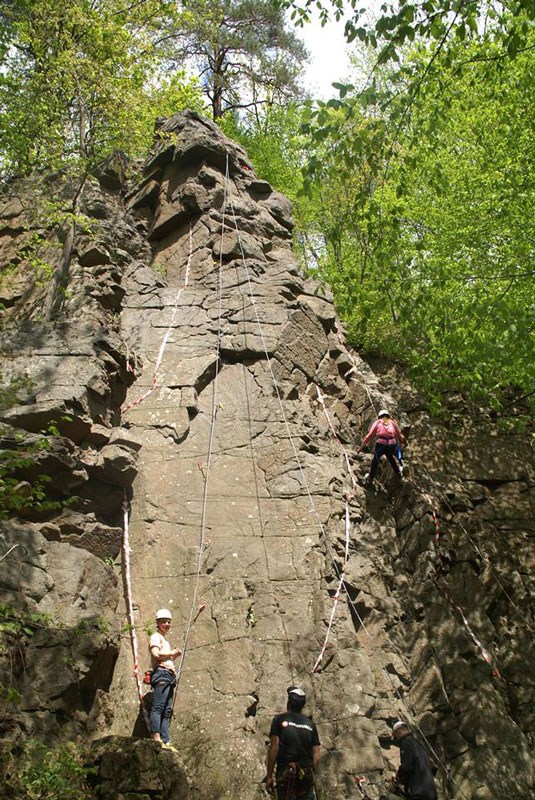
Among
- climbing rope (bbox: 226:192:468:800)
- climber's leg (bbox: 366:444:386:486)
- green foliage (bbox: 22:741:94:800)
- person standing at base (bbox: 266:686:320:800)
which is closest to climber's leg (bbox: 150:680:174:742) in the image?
A: green foliage (bbox: 22:741:94:800)

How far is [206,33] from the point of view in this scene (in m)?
24.2

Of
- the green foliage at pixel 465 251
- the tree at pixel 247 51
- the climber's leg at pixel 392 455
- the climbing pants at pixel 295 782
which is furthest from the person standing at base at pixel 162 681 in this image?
the tree at pixel 247 51

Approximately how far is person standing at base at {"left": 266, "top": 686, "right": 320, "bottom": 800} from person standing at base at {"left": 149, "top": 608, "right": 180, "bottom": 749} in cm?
111

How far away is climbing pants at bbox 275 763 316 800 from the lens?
643 cm

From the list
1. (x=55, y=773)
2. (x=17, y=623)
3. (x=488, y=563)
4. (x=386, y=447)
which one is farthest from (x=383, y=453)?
(x=55, y=773)

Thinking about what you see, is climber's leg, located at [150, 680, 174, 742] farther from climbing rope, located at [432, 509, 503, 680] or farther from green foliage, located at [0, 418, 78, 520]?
climbing rope, located at [432, 509, 503, 680]

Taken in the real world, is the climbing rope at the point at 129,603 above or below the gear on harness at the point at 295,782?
above

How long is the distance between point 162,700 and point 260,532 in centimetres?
300

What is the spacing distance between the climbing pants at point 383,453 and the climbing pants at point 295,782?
17.7ft

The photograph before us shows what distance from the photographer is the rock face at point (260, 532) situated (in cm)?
771

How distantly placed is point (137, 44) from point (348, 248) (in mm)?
10018

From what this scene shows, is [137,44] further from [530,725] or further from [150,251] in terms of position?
[530,725]

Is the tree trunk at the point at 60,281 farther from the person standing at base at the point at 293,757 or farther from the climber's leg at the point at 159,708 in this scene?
the person standing at base at the point at 293,757

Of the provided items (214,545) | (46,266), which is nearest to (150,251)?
(46,266)
